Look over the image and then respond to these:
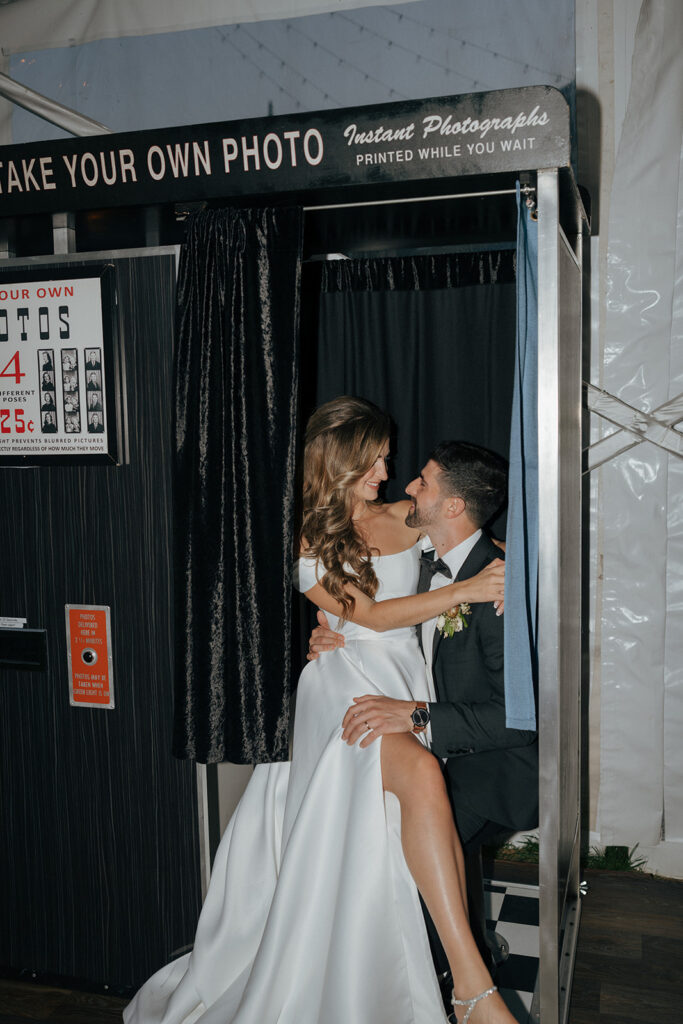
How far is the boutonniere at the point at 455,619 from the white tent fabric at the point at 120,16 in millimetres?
2358

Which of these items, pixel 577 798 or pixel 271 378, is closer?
pixel 271 378

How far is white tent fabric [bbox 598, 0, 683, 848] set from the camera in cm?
307

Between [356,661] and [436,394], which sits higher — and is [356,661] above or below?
below

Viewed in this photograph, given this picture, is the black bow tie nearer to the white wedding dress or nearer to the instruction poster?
the white wedding dress

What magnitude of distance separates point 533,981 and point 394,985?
0.69 metres

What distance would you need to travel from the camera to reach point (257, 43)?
138 inches

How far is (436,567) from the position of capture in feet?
8.50

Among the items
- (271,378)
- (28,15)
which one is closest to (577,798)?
(271,378)

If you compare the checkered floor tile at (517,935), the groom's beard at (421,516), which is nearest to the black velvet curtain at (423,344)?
the groom's beard at (421,516)

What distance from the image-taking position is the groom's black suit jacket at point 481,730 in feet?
7.71

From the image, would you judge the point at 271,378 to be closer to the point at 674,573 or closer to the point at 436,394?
the point at 436,394

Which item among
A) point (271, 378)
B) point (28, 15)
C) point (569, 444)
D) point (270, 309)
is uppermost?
point (28, 15)

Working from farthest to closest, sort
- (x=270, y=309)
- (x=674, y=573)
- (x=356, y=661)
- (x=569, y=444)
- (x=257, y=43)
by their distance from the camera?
(x=257, y=43) → (x=674, y=573) → (x=356, y=661) → (x=569, y=444) → (x=270, y=309)

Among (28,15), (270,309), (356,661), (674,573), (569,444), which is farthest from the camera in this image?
(28,15)
